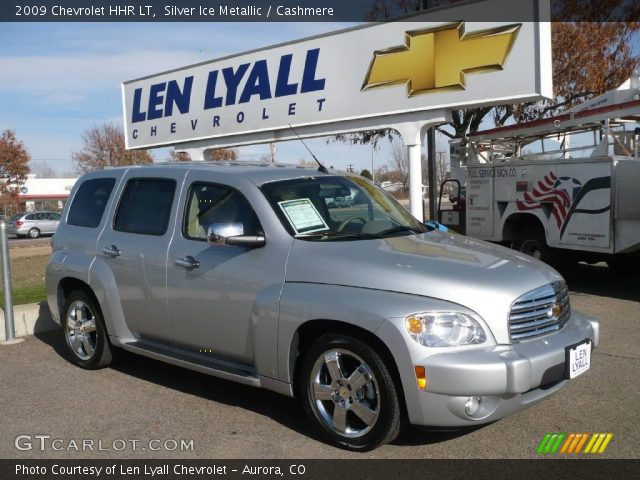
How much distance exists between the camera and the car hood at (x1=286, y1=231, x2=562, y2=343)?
3.79m

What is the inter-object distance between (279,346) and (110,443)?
1.28 meters

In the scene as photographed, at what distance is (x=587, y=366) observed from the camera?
4.21 meters

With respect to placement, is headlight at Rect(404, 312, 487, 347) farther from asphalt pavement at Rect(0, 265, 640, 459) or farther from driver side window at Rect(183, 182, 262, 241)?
driver side window at Rect(183, 182, 262, 241)

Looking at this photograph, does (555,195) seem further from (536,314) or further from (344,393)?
(344,393)

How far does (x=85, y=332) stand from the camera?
6.06 meters

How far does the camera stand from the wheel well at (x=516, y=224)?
34.6 feet

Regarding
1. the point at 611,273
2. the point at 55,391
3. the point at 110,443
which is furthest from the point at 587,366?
the point at 611,273

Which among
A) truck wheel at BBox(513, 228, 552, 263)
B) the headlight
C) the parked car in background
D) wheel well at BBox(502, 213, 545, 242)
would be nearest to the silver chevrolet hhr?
the headlight

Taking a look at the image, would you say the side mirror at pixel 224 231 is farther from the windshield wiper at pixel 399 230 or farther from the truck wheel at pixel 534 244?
the truck wheel at pixel 534 244

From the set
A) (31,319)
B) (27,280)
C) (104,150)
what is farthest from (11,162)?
(31,319)

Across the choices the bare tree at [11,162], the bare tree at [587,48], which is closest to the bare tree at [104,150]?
the bare tree at [11,162]

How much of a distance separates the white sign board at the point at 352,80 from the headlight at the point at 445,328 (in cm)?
652

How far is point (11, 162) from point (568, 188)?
1944 inches

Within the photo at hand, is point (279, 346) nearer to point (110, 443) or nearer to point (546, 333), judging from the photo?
point (110, 443)
